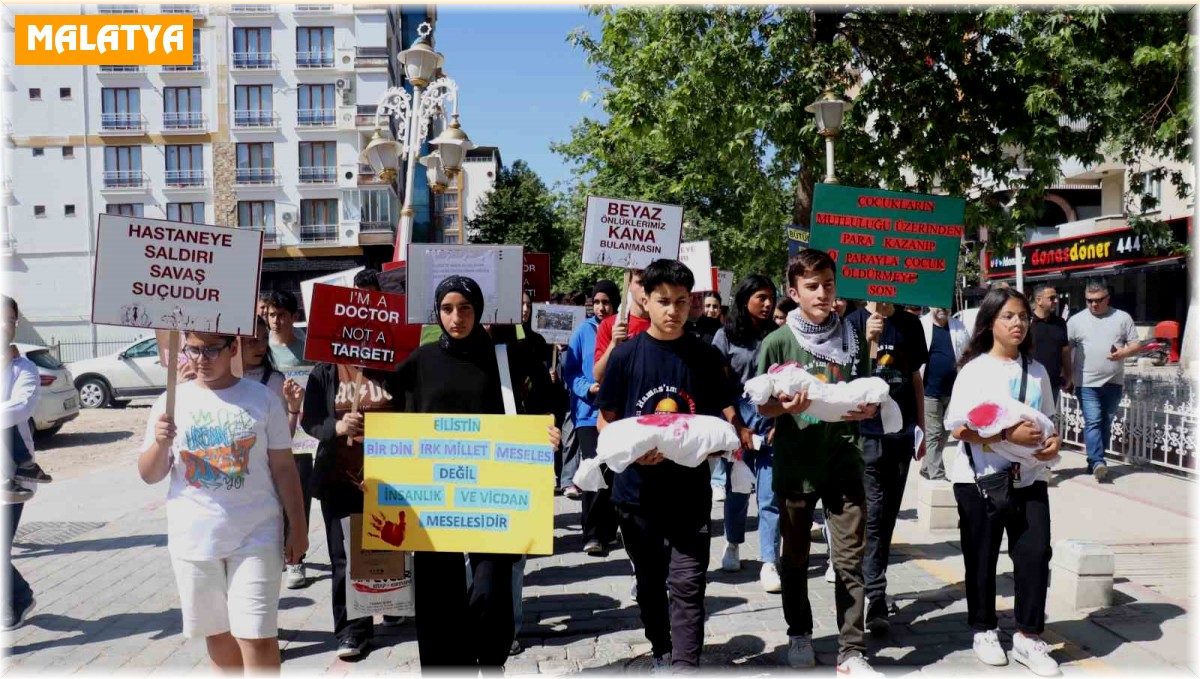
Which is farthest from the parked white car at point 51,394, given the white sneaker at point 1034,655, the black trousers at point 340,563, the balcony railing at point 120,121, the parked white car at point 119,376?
the balcony railing at point 120,121

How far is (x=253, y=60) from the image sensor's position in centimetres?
4972

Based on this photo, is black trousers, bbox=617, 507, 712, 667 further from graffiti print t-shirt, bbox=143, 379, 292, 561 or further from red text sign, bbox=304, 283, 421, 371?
graffiti print t-shirt, bbox=143, 379, 292, 561

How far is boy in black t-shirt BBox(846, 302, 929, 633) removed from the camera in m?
5.37

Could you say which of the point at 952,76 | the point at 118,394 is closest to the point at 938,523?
the point at 952,76

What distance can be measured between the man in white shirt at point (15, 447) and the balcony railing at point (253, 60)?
48.2 m

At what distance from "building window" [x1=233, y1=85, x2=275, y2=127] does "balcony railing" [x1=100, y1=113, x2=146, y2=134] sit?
5.01m

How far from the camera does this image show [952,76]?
1347cm

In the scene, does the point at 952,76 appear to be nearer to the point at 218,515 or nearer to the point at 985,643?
the point at 985,643

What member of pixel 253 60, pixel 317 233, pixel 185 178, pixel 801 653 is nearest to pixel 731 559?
pixel 801 653

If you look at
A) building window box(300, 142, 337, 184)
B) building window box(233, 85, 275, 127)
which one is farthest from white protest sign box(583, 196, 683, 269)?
building window box(233, 85, 275, 127)

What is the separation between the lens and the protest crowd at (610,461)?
381cm

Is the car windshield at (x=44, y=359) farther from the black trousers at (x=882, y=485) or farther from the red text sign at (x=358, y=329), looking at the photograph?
the black trousers at (x=882, y=485)

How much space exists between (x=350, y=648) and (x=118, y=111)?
52654mm

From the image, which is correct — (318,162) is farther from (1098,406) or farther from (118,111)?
(1098,406)
